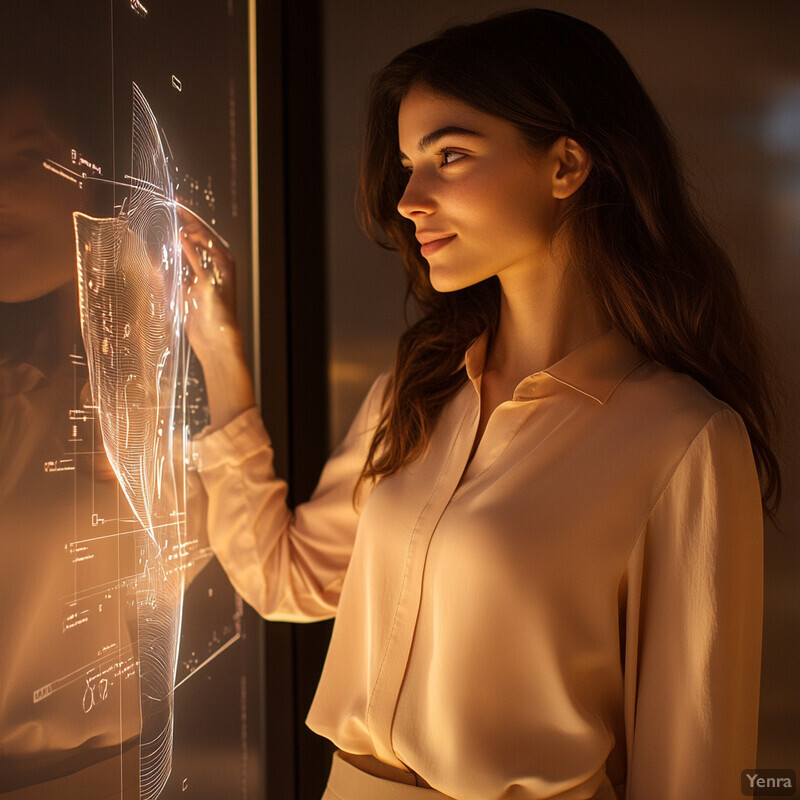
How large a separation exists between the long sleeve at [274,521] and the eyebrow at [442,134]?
48 centimetres

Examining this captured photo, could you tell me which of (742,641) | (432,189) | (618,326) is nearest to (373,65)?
(432,189)

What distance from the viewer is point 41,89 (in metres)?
0.78

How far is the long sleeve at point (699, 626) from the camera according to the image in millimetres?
1031

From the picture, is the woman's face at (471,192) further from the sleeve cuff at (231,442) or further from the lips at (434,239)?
the sleeve cuff at (231,442)

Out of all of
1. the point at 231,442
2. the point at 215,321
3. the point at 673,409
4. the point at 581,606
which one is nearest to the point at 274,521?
the point at 231,442

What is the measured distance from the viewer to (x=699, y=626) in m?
1.04

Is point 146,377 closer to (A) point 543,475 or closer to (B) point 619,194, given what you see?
(A) point 543,475

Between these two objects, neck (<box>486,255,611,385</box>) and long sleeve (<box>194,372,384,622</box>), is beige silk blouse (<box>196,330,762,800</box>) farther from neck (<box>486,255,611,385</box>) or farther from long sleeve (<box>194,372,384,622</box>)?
long sleeve (<box>194,372,384,622</box>)

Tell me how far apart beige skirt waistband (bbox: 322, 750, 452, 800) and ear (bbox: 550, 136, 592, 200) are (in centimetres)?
84

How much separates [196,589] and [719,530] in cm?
78

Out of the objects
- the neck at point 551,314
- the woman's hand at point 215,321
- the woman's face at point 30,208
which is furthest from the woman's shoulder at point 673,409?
the woman's face at point 30,208

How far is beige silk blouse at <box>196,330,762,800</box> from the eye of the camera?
1045 millimetres

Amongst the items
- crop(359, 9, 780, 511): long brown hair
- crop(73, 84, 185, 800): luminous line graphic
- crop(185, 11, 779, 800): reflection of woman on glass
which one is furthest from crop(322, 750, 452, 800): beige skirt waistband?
crop(359, 9, 780, 511): long brown hair

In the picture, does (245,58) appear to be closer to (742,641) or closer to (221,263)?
(221,263)
